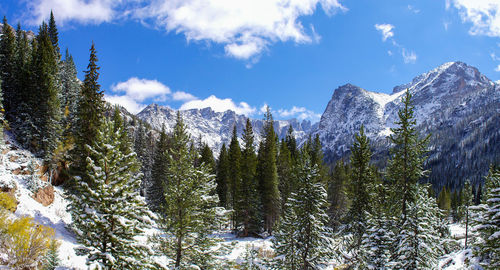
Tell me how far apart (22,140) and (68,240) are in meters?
20.5

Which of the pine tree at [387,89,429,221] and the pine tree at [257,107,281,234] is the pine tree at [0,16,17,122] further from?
the pine tree at [387,89,429,221]

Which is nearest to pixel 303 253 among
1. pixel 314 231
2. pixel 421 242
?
pixel 314 231

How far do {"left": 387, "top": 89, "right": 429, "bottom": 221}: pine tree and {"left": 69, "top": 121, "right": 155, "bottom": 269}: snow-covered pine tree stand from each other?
631 inches

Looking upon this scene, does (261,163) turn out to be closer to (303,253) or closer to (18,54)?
(303,253)

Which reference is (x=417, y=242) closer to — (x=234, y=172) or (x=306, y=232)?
(x=306, y=232)

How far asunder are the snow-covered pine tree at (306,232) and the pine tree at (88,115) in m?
17.8

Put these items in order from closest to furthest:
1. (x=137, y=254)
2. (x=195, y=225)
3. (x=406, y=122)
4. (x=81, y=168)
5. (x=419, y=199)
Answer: (x=137, y=254), (x=195, y=225), (x=419, y=199), (x=406, y=122), (x=81, y=168)

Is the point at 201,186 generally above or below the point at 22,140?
below

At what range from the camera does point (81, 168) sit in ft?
78.1

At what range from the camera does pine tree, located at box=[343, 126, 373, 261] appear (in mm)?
20672

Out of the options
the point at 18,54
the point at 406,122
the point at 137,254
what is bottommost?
the point at 137,254

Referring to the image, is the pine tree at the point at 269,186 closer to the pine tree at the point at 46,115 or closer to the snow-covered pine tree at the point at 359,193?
the snow-covered pine tree at the point at 359,193

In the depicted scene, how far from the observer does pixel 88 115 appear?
25250 mm

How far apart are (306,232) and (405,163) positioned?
27.3 ft
